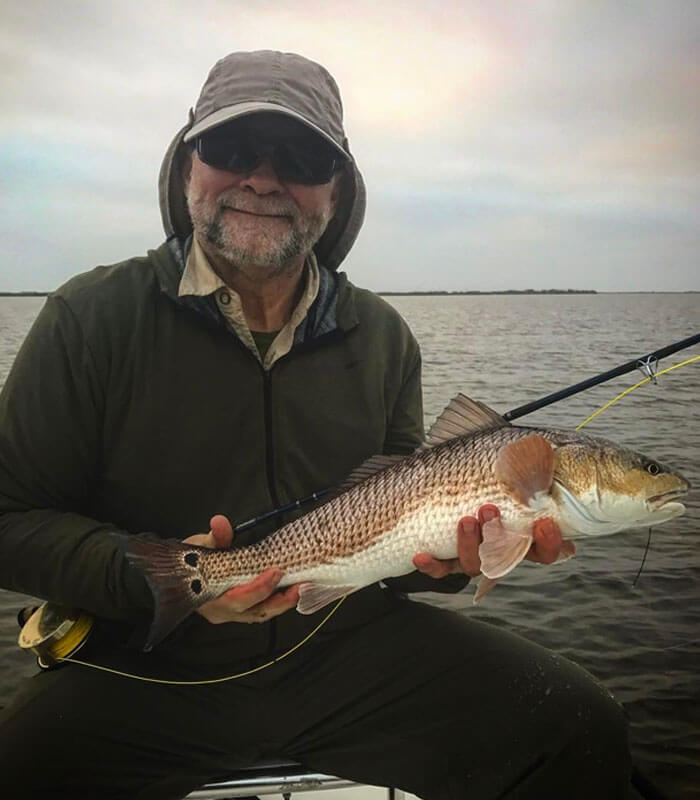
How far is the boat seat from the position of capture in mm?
2986

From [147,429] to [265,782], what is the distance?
1.54 meters

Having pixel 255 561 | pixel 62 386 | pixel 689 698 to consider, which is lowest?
pixel 689 698

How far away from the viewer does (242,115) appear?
334cm

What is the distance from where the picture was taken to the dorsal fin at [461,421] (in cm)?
334

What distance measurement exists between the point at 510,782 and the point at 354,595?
105cm

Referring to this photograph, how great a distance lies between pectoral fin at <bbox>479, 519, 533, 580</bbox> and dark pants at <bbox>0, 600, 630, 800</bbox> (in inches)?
24.8

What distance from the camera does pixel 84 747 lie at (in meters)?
2.89

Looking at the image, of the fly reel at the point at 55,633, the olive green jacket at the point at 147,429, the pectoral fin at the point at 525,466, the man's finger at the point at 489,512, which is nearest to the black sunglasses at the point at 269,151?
the olive green jacket at the point at 147,429

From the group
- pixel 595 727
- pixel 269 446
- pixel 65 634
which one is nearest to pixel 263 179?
pixel 269 446

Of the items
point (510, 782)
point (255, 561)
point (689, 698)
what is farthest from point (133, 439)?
point (689, 698)

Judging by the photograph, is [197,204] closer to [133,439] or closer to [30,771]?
[133,439]

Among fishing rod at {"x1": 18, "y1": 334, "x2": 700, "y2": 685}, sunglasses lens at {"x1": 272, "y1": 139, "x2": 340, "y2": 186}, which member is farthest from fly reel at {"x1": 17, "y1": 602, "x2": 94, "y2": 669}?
sunglasses lens at {"x1": 272, "y1": 139, "x2": 340, "y2": 186}

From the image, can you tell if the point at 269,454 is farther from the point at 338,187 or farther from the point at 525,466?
the point at 338,187

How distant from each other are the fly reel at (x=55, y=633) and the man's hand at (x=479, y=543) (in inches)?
56.3
